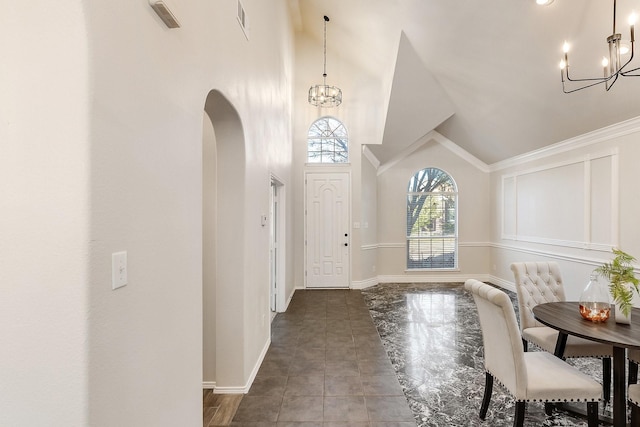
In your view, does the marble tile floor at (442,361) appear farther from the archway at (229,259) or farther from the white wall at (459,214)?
the archway at (229,259)

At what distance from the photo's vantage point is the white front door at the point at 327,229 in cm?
624

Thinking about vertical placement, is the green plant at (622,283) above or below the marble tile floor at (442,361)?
above

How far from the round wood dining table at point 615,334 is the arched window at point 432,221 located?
15.3 feet

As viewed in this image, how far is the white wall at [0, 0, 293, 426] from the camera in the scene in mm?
929

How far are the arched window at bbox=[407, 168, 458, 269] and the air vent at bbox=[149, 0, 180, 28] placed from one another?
610 cm

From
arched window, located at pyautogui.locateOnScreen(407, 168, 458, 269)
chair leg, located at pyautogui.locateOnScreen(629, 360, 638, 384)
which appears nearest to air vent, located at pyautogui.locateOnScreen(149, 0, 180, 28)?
chair leg, located at pyautogui.locateOnScreen(629, 360, 638, 384)

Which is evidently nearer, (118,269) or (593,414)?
(118,269)

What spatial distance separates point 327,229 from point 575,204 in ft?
12.9

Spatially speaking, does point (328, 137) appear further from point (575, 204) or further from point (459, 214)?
point (575, 204)

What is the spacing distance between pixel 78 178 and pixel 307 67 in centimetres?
597

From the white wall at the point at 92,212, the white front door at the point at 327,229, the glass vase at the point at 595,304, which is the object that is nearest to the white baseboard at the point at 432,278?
the white front door at the point at 327,229

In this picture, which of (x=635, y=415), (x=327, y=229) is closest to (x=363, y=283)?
(x=327, y=229)

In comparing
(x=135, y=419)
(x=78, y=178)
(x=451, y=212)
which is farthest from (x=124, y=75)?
(x=451, y=212)

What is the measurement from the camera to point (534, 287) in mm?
2891
